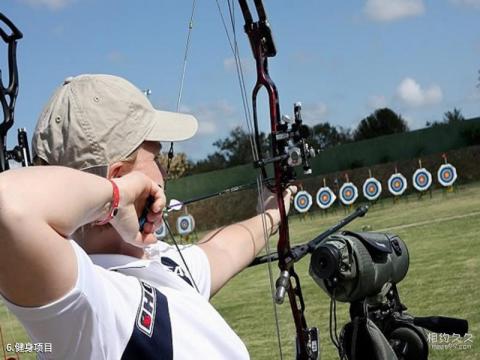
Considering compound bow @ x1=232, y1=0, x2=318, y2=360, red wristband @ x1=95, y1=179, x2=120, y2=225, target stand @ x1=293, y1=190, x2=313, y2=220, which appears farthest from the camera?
target stand @ x1=293, y1=190, x2=313, y2=220

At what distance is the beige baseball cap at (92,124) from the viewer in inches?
36.4

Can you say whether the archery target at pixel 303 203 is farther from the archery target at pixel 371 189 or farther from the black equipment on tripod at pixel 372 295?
the black equipment on tripod at pixel 372 295

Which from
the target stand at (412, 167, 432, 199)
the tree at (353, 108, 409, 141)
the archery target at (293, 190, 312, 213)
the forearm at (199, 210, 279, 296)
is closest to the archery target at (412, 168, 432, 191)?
the target stand at (412, 167, 432, 199)

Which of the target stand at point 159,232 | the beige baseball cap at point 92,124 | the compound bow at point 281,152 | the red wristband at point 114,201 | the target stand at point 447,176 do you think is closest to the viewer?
the red wristband at point 114,201

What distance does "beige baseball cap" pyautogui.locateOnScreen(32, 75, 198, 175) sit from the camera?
926 millimetres

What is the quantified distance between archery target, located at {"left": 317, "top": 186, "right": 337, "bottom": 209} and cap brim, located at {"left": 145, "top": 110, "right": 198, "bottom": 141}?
1306 centimetres

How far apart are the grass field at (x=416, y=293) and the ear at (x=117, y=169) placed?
4.52 feet

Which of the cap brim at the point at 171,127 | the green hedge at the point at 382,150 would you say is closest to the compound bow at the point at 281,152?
the cap brim at the point at 171,127

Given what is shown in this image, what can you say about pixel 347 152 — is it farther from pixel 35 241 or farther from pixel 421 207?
pixel 35 241

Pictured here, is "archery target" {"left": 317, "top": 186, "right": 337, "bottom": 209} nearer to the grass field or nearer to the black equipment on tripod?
the grass field

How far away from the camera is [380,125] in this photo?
2120 cm

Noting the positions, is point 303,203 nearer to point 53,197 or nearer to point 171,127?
point 171,127

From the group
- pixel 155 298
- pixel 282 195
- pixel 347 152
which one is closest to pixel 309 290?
pixel 282 195

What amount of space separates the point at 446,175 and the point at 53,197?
13943 millimetres
